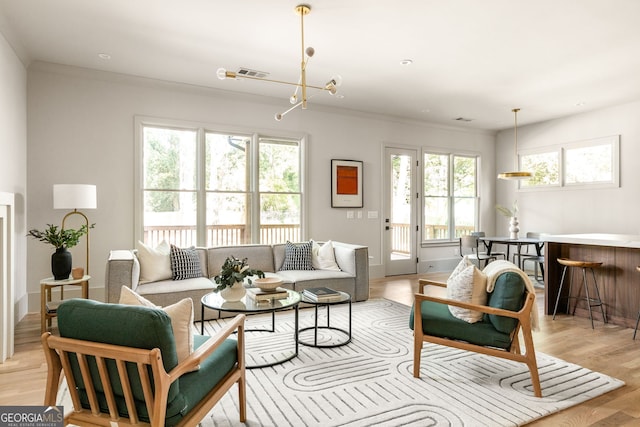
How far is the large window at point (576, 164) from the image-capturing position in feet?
20.5

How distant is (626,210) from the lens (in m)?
6.06

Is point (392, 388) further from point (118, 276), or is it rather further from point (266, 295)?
point (118, 276)

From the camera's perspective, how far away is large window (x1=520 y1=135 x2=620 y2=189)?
626 centimetres

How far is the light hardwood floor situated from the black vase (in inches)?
22.6

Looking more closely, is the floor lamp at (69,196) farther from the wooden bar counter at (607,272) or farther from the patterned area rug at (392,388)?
the wooden bar counter at (607,272)

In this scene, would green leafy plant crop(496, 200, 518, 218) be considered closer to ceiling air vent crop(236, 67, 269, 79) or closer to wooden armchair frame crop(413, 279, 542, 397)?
ceiling air vent crop(236, 67, 269, 79)

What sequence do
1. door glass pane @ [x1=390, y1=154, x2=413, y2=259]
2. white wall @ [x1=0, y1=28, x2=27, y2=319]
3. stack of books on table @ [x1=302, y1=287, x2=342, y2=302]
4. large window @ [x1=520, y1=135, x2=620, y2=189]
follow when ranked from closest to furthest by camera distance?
stack of books on table @ [x1=302, y1=287, x2=342, y2=302], white wall @ [x1=0, y1=28, x2=27, y2=319], large window @ [x1=520, y1=135, x2=620, y2=189], door glass pane @ [x1=390, y1=154, x2=413, y2=259]

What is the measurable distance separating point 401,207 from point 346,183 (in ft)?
4.40

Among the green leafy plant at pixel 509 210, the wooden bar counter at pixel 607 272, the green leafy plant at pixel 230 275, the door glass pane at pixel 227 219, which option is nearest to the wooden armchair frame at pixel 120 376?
the green leafy plant at pixel 230 275

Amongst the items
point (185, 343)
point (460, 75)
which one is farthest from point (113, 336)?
point (460, 75)

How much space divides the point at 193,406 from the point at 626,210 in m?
6.95

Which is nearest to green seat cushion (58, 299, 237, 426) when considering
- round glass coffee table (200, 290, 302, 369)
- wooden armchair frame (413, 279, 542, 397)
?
round glass coffee table (200, 290, 302, 369)

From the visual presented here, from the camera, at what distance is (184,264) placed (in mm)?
4383

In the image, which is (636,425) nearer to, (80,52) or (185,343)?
(185,343)
